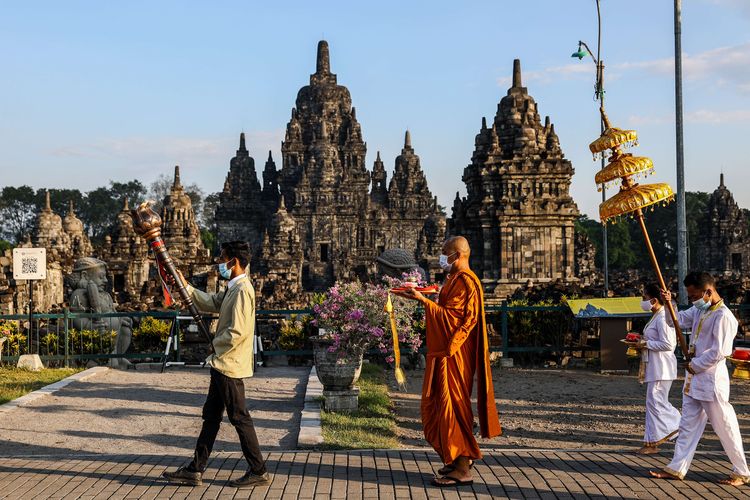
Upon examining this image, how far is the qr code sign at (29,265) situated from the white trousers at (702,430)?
456 inches

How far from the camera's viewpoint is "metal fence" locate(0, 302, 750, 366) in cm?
1402

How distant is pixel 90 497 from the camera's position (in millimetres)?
5734

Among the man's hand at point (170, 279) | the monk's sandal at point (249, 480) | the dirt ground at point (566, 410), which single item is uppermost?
the man's hand at point (170, 279)

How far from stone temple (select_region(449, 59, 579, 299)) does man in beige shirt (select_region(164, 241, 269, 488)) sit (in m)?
16.5

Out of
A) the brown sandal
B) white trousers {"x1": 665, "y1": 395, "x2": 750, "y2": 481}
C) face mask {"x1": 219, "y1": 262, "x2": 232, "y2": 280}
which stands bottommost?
the brown sandal

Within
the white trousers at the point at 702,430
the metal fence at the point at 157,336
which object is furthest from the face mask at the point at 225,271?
the metal fence at the point at 157,336

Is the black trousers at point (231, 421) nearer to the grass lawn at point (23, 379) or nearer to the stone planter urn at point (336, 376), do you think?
the stone planter urn at point (336, 376)

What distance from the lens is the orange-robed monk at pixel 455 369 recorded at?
19.7 ft

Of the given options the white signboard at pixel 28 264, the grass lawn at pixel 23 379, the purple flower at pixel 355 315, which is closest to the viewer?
the purple flower at pixel 355 315

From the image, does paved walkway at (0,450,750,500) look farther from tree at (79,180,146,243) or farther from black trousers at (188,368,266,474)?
tree at (79,180,146,243)

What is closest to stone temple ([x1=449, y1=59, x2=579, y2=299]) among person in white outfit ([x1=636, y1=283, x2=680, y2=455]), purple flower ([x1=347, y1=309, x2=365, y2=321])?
purple flower ([x1=347, y1=309, x2=365, y2=321])

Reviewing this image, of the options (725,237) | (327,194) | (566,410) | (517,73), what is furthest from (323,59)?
(566,410)

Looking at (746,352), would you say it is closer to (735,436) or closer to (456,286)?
(735,436)

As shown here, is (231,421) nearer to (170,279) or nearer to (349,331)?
(170,279)
